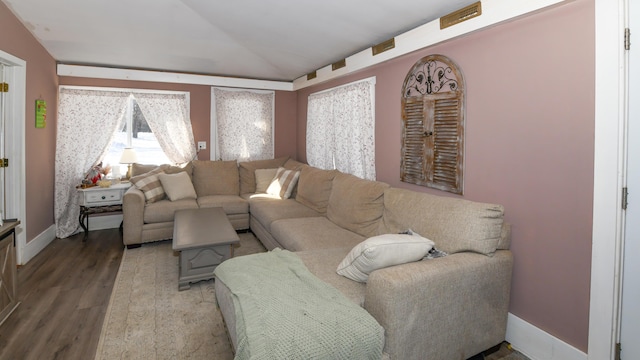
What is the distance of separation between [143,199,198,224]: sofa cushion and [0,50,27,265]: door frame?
1.14 meters

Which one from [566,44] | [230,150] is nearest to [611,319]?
[566,44]

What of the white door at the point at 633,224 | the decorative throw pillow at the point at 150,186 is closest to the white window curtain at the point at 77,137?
the decorative throw pillow at the point at 150,186

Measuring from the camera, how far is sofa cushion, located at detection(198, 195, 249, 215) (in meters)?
4.55

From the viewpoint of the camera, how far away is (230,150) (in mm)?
5535

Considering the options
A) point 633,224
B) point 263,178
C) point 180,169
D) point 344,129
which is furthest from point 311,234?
point 180,169

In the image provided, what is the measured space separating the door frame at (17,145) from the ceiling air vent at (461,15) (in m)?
3.88

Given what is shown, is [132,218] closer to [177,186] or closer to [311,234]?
[177,186]

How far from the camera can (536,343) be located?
2143 mm

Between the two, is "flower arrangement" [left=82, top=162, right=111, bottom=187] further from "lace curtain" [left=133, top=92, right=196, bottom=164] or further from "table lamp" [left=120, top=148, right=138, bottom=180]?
"lace curtain" [left=133, top=92, right=196, bottom=164]

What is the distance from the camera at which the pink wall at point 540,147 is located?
1.89 meters

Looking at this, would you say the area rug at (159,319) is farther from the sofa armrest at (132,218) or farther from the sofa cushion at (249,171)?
the sofa cushion at (249,171)

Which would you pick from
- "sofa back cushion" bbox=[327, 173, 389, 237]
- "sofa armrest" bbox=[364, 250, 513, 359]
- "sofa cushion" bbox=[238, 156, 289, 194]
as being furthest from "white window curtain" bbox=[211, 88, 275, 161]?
"sofa armrest" bbox=[364, 250, 513, 359]

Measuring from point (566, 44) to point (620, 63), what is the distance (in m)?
0.31

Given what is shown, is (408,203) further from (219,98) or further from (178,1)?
(219,98)
